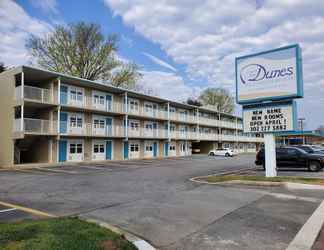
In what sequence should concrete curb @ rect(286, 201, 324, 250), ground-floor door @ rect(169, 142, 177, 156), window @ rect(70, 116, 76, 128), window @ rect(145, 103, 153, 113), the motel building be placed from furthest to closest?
ground-floor door @ rect(169, 142, 177, 156) → window @ rect(145, 103, 153, 113) → window @ rect(70, 116, 76, 128) → the motel building → concrete curb @ rect(286, 201, 324, 250)

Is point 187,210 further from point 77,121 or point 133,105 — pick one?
point 133,105

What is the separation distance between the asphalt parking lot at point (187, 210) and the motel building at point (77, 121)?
1227 cm

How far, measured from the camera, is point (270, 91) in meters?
13.5

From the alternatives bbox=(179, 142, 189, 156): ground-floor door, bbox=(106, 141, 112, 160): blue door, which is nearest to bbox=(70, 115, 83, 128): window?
bbox=(106, 141, 112, 160): blue door

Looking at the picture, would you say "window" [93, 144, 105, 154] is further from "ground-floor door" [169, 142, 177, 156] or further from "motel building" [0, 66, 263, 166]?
"ground-floor door" [169, 142, 177, 156]

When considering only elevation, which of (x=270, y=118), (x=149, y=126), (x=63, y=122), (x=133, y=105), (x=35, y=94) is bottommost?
(x=270, y=118)

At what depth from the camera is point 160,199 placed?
873cm

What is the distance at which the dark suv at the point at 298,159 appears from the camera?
1766 cm

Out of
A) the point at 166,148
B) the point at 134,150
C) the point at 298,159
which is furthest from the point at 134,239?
the point at 166,148

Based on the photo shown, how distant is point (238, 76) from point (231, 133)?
44.8m

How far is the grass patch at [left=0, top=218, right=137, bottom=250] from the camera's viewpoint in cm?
420

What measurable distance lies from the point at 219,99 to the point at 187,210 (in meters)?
63.8

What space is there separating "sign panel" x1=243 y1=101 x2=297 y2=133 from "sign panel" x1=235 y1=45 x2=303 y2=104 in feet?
1.38

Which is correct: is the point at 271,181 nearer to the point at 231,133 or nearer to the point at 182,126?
the point at 182,126
